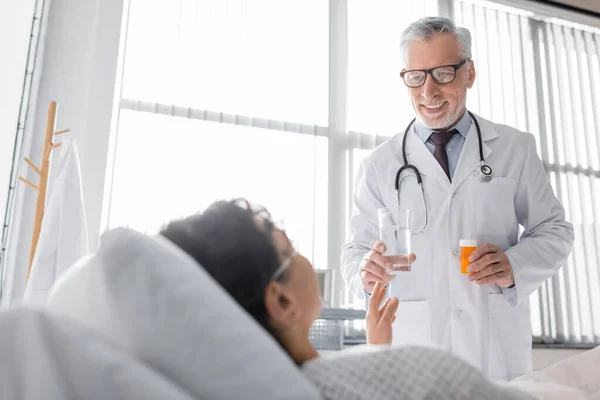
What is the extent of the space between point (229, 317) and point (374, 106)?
3.45 meters

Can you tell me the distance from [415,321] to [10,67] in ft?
5.78

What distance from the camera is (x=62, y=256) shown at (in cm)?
188

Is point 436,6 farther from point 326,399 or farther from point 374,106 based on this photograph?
point 326,399

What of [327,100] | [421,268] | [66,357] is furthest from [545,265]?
[327,100]

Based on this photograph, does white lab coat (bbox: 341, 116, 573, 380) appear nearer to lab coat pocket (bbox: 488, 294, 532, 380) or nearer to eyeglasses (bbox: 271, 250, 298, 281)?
lab coat pocket (bbox: 488, 294, 532, 380)

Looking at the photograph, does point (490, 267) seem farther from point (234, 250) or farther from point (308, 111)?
point (308, 111)

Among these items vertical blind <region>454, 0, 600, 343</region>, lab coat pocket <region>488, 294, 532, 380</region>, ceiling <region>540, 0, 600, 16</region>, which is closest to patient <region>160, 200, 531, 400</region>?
lab coat pocket <region>488, 294, 532, 380</region>

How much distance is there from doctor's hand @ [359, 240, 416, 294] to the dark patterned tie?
0.51 m

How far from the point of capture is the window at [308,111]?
Result: 3.33 m

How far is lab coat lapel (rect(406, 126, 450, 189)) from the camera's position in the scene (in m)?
2.10

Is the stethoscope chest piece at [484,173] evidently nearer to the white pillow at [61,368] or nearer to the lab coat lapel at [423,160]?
A: the lab coat lapel at [423,160]

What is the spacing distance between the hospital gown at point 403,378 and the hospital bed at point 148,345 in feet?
0.33

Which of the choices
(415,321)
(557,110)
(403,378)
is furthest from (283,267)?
(557,110)

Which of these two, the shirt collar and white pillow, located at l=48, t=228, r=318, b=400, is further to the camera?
the shirt collar
